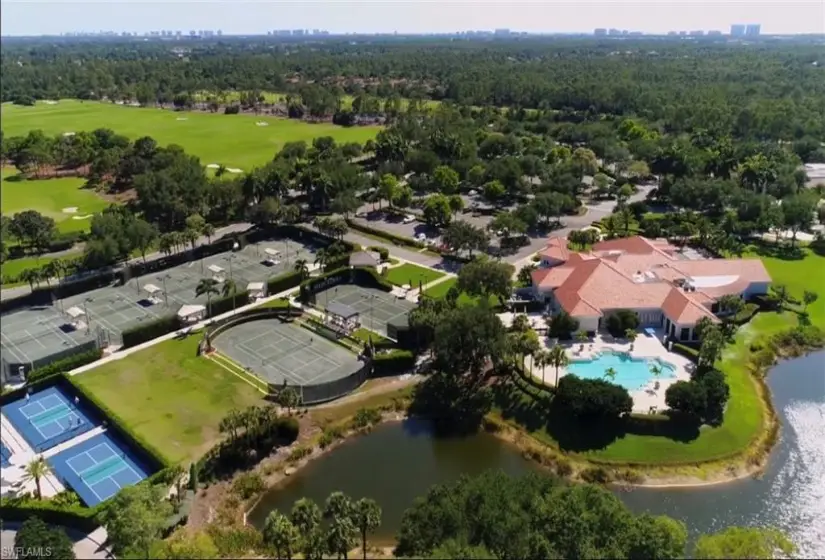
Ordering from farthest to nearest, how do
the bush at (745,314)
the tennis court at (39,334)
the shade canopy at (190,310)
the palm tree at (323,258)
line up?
1. the palm tree at (323,258)
2. the bush at (745,314)
3. the shade canopy at (190,310)
4. the tennis court at (39,334)

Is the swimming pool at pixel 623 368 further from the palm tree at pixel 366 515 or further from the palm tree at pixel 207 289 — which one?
the palm tree at pixel 207 289

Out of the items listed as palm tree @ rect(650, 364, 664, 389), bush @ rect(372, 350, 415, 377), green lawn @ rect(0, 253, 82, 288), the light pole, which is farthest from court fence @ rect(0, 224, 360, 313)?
palm tree @ rect(650, 364, 664, 389)

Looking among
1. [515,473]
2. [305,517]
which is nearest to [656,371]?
[515,473]

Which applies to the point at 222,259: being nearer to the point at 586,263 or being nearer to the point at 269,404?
the point at 269,404

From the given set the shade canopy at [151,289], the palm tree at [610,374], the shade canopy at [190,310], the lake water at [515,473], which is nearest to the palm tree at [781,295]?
the lake water at [515,473]

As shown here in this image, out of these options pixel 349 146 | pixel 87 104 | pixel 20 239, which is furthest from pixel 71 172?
pixel 87 104

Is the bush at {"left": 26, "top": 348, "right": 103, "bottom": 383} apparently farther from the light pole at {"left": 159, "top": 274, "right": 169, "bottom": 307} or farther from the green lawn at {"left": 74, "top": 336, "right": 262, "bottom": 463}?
the light pole at {"left": 159, "top": 274, "right": 169, "bottom": 307}

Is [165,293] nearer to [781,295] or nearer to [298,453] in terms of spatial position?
[298,453]
